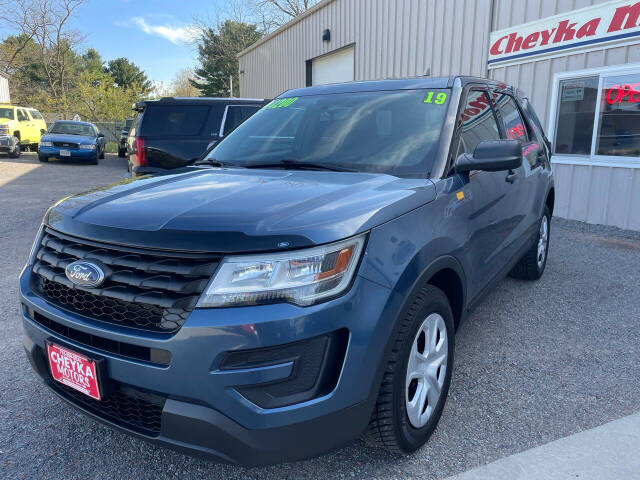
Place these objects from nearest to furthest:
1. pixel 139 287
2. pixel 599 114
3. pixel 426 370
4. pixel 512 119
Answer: pixel 139 287 < pixel 426 370 < pixel 512 119 < pixel 599 114

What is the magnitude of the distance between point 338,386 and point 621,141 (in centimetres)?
708

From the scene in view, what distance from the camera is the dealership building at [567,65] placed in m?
6.77

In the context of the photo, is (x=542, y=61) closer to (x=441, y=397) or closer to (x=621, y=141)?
(x=621, y=141)

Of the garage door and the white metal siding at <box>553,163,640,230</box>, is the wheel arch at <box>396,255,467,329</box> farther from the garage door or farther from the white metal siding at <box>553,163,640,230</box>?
the garage door

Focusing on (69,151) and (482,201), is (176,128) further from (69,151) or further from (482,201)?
(69,151)

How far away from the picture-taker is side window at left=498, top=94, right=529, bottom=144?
3.65 metres

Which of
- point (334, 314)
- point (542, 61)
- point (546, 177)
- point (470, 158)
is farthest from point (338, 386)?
point (542, 61)

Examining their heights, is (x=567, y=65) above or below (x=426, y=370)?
above

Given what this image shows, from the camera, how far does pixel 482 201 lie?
2.78m

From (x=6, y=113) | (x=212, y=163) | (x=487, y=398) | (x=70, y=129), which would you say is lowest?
(x=487, y=398)

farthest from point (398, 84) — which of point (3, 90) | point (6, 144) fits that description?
point (3, 90)

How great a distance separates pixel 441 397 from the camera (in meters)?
2.30

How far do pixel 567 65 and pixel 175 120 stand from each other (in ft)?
20.5

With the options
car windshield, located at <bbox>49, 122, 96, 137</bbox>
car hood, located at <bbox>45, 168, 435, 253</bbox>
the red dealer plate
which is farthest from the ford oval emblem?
car windshield, located at <bbox>49, 122, 96, 137</bbox>
